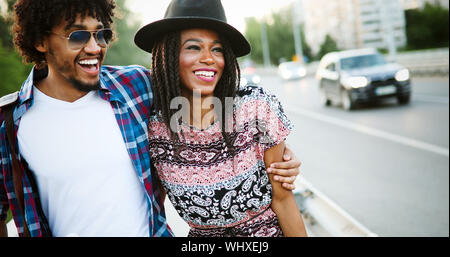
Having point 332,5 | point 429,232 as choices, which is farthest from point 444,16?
point 332,5

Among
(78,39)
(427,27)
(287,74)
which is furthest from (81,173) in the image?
(427,27)

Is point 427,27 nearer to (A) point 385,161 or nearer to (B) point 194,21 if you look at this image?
(A) point 385,161

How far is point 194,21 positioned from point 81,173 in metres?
0.94

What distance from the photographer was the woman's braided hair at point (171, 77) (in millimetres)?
2059

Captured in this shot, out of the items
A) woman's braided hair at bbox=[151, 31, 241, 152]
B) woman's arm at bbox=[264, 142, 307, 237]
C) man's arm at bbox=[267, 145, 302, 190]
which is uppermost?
woman's braided hair at bbox=[151, 31, 241, 152]

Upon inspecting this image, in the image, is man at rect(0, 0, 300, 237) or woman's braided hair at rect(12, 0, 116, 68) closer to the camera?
man at rect(0, 0, 300, 237)

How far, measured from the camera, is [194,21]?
78.5 inches

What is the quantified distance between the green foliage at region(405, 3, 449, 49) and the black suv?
49.6 m

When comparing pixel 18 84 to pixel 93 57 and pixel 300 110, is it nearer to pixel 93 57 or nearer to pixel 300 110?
pixel 93 57

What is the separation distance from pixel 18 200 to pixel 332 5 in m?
146

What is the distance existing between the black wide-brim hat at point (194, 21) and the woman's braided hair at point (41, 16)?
0.27m

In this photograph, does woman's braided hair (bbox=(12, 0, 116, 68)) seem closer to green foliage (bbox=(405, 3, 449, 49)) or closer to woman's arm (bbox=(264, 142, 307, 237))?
woman's arm (bbox=(264, 142, 307, 237))

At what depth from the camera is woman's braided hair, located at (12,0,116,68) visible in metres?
2.02

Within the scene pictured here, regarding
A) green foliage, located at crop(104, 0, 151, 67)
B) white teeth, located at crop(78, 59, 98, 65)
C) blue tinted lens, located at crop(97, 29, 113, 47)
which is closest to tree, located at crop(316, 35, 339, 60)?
green foliage, located at crop(104, 0, 151, 67)
